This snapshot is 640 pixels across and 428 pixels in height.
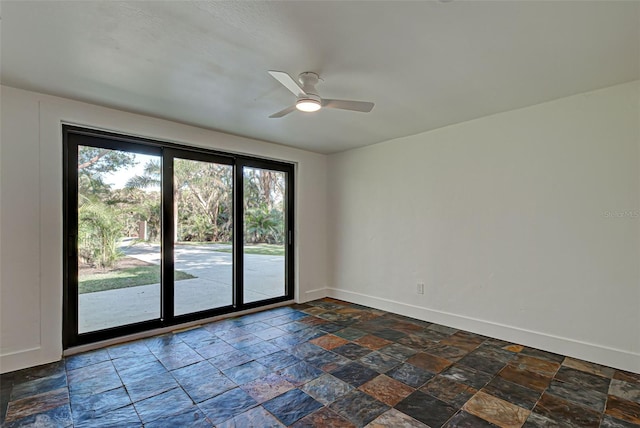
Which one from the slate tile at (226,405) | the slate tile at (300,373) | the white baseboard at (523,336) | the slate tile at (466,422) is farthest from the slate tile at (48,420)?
the white baseboard at (523,336)

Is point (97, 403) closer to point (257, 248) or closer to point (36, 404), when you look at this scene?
point (36, 404)

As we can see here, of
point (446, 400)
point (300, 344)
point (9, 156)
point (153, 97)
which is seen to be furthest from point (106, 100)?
point (446, 400)

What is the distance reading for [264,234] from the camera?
4.61m

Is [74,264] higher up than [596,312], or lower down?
higher up

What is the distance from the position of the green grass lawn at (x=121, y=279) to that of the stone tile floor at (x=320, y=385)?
2.08 ft

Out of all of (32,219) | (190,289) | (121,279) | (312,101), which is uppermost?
(312,101)

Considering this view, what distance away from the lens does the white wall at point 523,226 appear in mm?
2693

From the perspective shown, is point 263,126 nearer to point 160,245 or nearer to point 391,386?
point 160,245

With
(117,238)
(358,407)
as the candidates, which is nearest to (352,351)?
(358,407)

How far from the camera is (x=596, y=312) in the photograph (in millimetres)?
2795

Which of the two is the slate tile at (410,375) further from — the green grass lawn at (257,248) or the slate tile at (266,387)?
the green grass lawn at (257,248)

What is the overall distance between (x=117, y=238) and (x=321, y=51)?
288 centimetres

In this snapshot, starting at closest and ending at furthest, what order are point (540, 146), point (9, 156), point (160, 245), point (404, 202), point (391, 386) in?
1. point (391, 386)
2. point (9, 156)
3. point (540, 146)
4. point (160, 245)
5. point (404, 202)

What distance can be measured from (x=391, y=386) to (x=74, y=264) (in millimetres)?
3173
